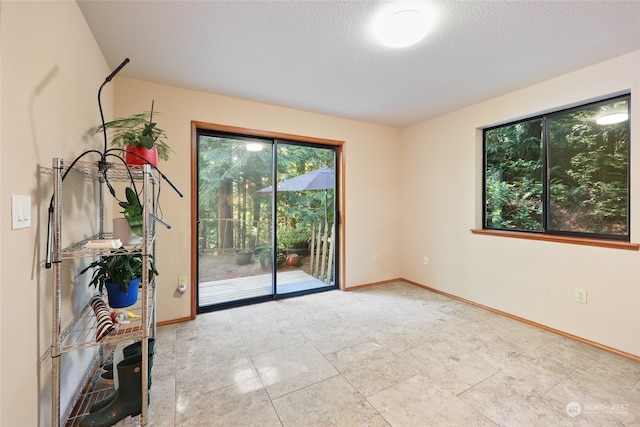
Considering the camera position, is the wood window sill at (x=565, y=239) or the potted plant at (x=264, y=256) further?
the potted plant at (x=264, y=256)

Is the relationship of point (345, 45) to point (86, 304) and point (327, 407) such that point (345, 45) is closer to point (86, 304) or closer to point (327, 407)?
point (327, 407)

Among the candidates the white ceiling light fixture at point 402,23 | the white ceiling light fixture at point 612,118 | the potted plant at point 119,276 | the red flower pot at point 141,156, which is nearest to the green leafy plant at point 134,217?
the potted plant at point 119,276

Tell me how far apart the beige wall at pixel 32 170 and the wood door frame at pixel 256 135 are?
3.84ft

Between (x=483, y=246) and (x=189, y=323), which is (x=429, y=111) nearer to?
(x=483, y=246)

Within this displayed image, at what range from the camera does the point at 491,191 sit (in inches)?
124

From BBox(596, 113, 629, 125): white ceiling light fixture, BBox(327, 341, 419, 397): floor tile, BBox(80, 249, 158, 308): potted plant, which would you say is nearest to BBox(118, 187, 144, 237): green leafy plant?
BBox(80, 249, 158, 308): potted plant

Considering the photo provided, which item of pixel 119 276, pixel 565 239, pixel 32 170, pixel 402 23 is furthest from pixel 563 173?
pixel 32 170

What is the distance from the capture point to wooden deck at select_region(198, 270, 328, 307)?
9.96 feet

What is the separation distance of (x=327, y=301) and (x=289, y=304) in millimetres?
461

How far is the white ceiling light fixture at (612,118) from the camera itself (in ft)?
7.16

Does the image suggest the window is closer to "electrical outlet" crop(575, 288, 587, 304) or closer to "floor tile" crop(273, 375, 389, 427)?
"electrical outlet" crop(575, 288, 587, 304)

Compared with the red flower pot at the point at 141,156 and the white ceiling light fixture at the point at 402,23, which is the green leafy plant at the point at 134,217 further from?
the white ceiling light fixture at the point at 402,23

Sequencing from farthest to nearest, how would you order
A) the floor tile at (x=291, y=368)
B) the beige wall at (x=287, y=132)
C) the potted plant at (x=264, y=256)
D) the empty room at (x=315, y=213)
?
the potted plant at (x=264, y=256) < the beige wall at (x=287, y=132) < the floor tile at (x=291, y=368) < the empty room at (x=315, y=213)

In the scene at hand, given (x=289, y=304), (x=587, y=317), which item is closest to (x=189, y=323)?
(x=289, y=304)
